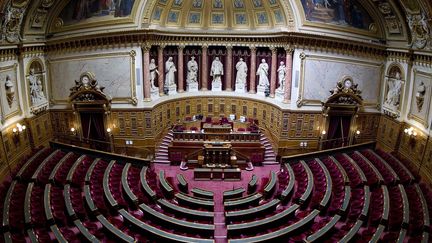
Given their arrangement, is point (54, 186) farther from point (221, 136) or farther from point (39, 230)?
point (221, 136)

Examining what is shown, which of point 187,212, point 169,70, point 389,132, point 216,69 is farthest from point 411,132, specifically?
point 169,70

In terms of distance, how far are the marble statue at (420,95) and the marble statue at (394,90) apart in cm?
199

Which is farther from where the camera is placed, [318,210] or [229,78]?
[229,78]

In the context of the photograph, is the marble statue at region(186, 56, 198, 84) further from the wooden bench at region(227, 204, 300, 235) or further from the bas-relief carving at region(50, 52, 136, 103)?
the wooden bench at region(227, 204, 300, 235)

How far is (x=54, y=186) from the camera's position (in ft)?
63.6

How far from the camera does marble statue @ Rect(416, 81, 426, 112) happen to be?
21.5 metres

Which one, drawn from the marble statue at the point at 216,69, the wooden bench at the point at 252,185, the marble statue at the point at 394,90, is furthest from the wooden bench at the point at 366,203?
the marble statue at the point at 216,69

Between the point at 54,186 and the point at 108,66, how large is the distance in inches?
362

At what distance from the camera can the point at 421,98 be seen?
21.7m

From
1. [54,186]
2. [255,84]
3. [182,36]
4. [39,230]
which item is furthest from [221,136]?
[39,230]

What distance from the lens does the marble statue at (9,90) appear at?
2142 cm

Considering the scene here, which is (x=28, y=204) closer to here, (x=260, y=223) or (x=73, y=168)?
(x=73, y=168)

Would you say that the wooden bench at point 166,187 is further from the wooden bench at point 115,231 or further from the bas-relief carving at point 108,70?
the bas-relief carving at point 108,70

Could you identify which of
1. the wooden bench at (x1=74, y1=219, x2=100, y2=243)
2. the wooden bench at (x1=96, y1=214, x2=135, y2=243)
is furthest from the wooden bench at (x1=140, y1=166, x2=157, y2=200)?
the wooden bench at (x1=74, y1=219, x2=100, y2=243)
